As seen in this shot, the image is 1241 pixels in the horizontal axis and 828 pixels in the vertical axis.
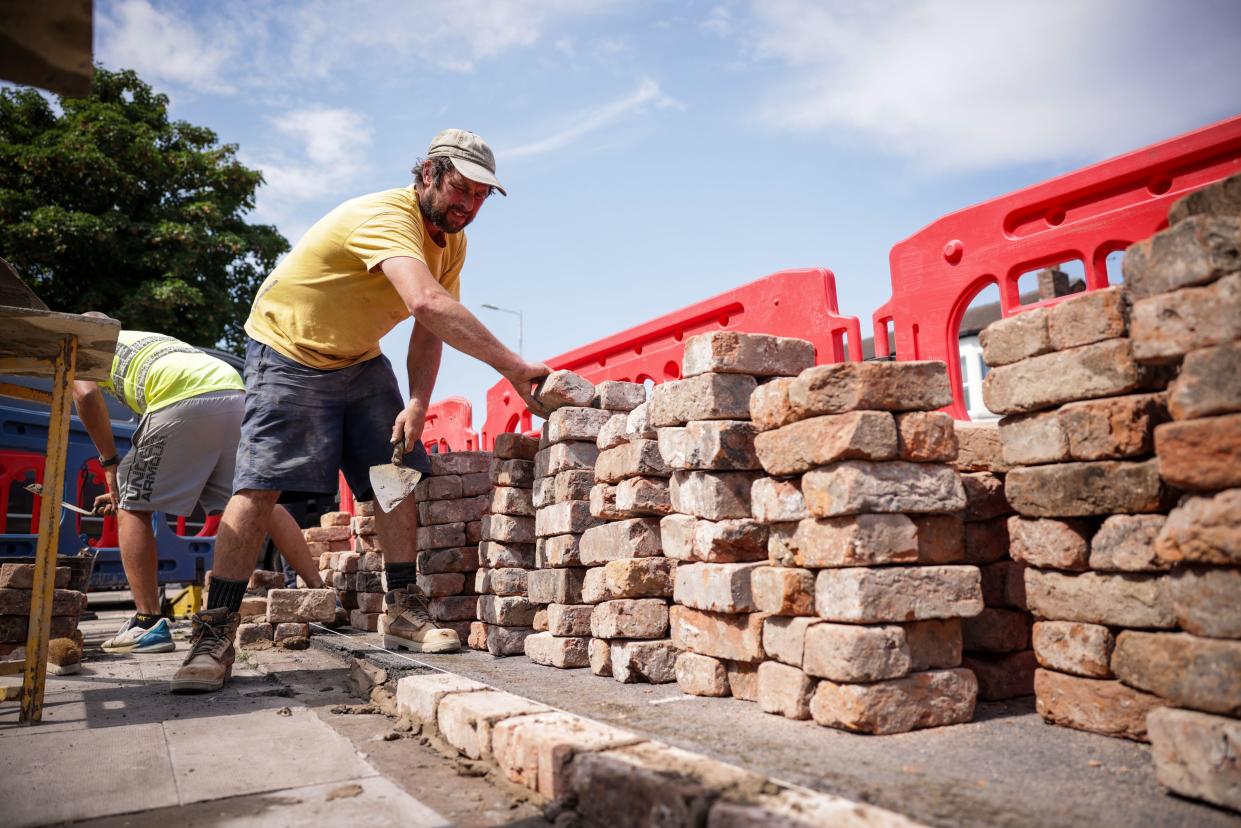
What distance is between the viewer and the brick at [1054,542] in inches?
98.3

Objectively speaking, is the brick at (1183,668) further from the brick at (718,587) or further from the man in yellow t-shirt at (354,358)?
the man in yellow t-shirt at (354,358)

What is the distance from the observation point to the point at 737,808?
1.63 meters

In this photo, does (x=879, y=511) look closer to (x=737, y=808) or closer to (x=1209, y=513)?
(x=1209, y=513)

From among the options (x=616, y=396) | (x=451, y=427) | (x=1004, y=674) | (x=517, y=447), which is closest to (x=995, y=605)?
(x=1004, y=674)

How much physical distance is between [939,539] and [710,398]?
994mm

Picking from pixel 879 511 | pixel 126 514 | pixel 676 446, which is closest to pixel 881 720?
pixel 879 511

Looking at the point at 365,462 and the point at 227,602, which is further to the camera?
the point at 365,462

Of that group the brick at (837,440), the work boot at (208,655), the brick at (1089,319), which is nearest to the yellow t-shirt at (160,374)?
the work boot at (208,655)

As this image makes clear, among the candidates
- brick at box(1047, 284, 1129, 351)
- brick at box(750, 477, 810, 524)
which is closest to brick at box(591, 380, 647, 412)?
brick at box(750, 477, 810, 524)

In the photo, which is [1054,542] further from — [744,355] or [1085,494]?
[744,355]

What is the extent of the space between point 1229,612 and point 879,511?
0.93m

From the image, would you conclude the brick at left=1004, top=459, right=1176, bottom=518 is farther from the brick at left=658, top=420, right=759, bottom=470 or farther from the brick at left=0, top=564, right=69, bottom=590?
the brick at left=0, top=564, right=69, bottom=590

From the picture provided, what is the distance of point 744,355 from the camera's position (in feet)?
10.8

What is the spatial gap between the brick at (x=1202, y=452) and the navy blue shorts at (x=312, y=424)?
352 centimetres
